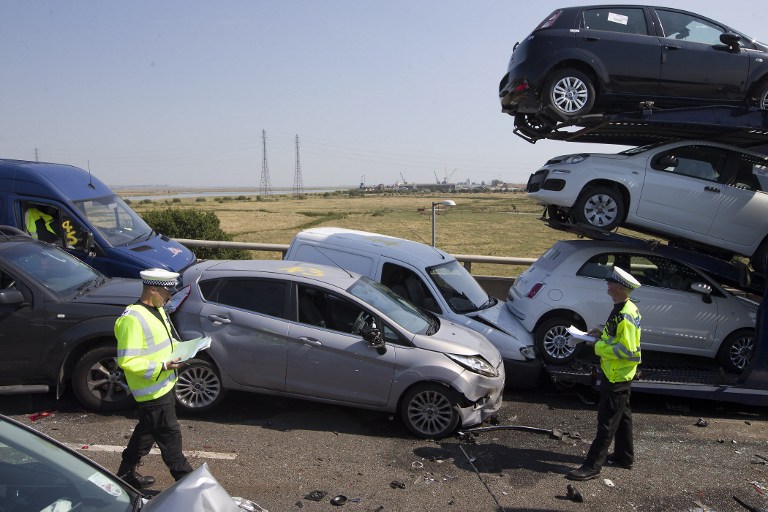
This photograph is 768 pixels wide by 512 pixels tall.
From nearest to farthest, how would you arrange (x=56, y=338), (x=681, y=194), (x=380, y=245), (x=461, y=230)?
(x=56, y=338), (x=681, y=194), (x=380, y=245), (x=461, y=230)

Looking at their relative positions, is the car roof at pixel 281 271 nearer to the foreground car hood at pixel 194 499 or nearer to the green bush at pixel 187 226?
the foreground car hood at pixel 194 499

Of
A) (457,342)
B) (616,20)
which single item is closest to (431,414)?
(457,342)

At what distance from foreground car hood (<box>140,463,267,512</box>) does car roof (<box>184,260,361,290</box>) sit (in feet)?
12.1

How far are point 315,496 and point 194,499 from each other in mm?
2246

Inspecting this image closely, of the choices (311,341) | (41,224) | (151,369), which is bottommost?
(311,341)

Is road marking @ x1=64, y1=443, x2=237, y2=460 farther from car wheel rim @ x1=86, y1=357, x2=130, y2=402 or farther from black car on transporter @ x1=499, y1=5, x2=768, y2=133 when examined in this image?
black car on transporter @ x1=499, y1=5, x2=768, y2=133

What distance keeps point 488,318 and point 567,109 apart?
2812 mm

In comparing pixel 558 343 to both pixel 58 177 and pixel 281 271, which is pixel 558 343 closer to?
pixel 281 271

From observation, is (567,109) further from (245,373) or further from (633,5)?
(245,373)

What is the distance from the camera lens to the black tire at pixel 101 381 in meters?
6.07

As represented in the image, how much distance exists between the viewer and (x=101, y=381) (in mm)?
6125

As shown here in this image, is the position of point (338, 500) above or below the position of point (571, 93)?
below

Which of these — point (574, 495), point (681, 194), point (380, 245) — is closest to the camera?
point (574, 495)

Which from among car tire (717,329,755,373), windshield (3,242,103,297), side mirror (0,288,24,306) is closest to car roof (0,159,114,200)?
windshield (3,242,103,297)
